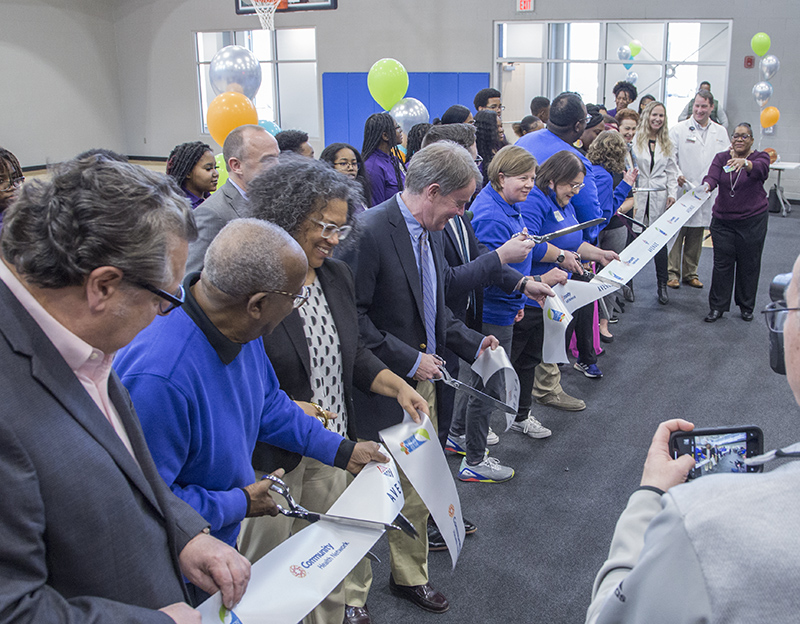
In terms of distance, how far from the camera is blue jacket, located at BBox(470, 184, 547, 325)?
3.18m

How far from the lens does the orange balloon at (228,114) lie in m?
5.20

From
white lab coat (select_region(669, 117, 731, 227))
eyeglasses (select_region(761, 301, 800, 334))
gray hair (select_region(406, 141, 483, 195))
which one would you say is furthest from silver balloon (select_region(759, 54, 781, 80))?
eyeglasses (select_region(761, 301, 800, 334))

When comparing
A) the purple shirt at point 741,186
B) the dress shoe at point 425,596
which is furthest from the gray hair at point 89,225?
the purple shirt at point 741,186

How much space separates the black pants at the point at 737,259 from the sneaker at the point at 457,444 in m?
3.17

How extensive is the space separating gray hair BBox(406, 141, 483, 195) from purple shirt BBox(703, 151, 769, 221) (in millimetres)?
3796

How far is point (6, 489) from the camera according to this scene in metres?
0.83

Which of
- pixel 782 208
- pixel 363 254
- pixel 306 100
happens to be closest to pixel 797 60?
pixel 782 208

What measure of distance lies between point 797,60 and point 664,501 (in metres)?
11.8

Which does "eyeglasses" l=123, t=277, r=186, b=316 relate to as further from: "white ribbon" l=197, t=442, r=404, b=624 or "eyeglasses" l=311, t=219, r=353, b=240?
"eyeglasses" l=311, t=219, r=353, b=240

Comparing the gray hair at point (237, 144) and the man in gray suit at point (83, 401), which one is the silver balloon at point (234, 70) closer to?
the gray hair at point (237, 144)

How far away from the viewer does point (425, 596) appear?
2.41 meters

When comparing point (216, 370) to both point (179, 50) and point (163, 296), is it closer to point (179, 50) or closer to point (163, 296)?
point (163, 296)

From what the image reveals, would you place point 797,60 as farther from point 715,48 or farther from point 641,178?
point 641,178

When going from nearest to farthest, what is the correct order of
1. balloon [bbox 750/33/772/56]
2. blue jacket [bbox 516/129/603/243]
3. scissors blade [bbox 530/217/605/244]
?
scissors blade [bbox 530/217/605/244] < blue jacket [bbox 516/129/603/243] < balloon [bbox 750/33/772/56]
